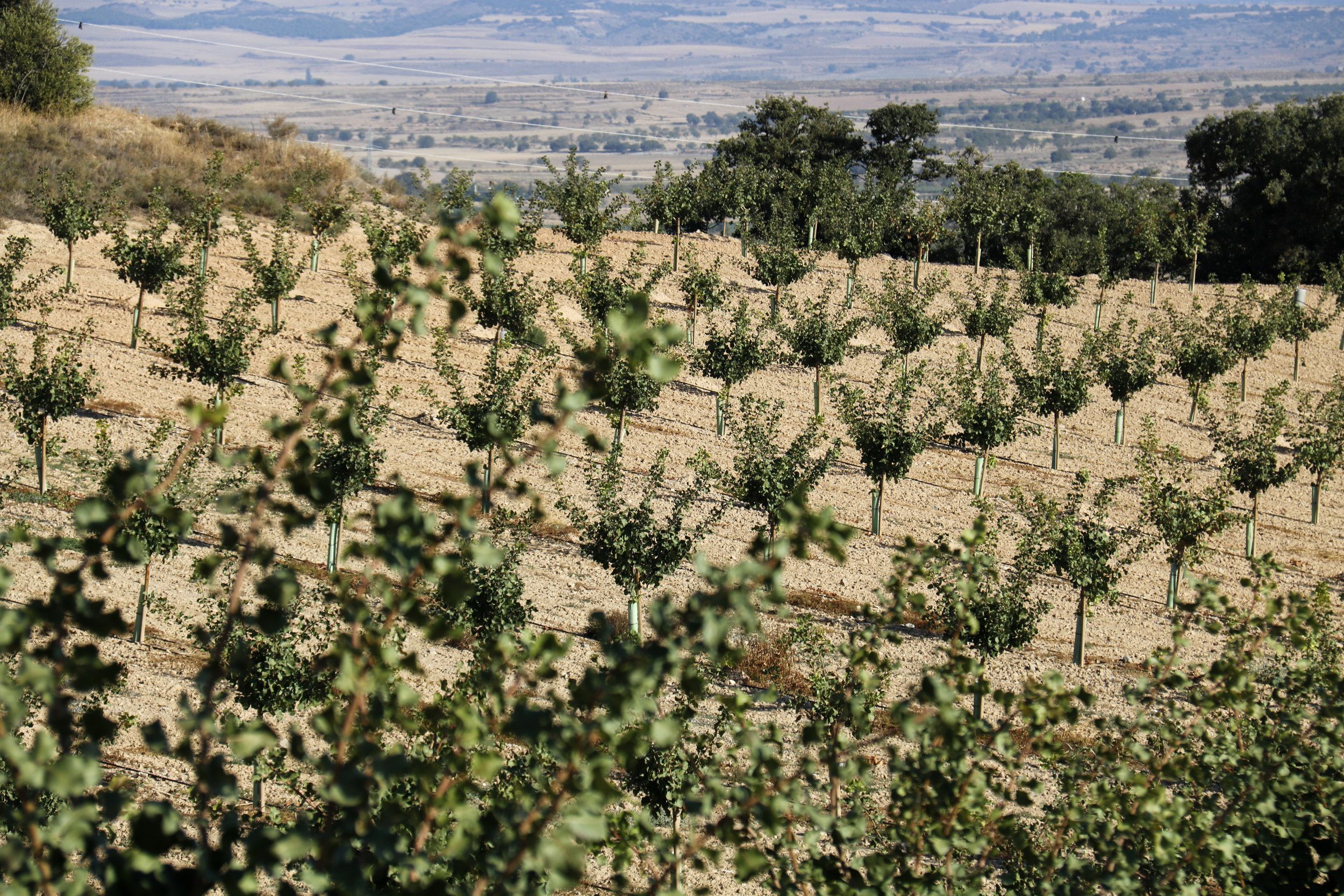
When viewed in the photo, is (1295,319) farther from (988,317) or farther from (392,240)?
(392,240)

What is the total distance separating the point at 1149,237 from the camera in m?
38.9

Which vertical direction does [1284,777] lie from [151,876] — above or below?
below

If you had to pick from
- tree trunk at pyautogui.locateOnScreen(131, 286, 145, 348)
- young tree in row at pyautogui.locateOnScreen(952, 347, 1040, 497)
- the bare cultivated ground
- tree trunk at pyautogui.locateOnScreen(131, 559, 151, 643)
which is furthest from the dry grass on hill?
young tree in row at pyautogui.locateOnScreen(952, 347, 1040, 497)

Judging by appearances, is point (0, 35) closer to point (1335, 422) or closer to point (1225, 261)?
point (1335, 422)

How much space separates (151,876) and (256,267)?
22207mm

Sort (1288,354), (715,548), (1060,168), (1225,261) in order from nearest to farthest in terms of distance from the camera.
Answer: (715,548)
(1288,354)
(1225,261)
(1060,168)

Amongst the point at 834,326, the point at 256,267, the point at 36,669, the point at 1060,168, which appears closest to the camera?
the point at 36,669

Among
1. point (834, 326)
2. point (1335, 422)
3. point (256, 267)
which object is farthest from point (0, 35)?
point (1335, 422)

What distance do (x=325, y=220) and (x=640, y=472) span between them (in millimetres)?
14892

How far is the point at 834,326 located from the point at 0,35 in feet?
107

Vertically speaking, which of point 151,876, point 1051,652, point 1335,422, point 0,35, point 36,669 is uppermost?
point 0,35

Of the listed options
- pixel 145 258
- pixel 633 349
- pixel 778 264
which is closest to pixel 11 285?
pixel 145 258

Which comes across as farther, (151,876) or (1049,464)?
(1049,464)

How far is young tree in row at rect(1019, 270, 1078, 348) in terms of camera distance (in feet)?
109
